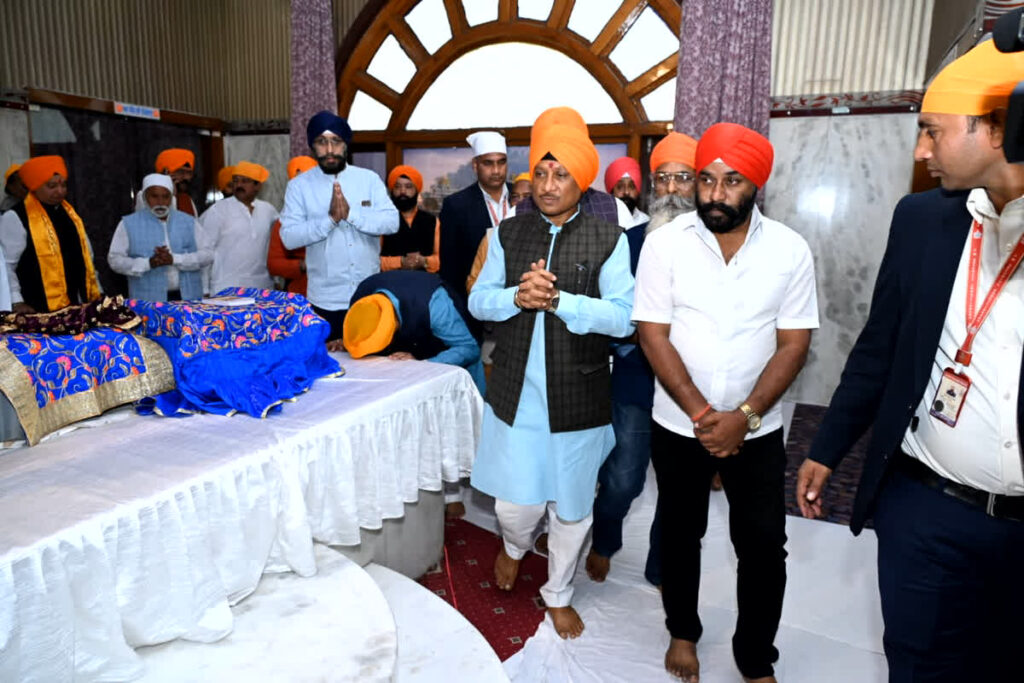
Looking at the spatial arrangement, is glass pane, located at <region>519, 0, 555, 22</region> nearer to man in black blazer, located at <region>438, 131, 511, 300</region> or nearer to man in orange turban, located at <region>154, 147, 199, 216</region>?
man in orange turban, located at <region>154, 147, 199, 216</region>

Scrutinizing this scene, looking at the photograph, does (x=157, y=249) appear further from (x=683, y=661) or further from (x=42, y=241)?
(x=683, y=661)

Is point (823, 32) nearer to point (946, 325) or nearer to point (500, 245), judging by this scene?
point (500, 245)

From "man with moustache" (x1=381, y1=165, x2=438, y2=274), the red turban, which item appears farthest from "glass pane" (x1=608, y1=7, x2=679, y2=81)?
"man with moustache" (x1=381, y1=165, x2=438, y2=274)

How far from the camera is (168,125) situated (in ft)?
21.6

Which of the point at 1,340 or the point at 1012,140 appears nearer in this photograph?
the point at 1012,140

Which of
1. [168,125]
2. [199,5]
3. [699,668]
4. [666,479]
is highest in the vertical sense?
[199,5]

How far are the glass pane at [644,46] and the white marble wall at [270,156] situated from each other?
3352 millimetres

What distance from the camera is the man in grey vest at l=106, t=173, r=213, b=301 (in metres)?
4.30

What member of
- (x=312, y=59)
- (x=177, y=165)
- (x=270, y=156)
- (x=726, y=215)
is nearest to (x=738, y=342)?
(x=726, y=215)

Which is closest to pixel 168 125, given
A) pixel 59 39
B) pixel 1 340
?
pixel 59 39

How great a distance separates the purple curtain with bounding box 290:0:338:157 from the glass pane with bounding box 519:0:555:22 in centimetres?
180

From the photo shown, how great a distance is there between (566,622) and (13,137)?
559 cm

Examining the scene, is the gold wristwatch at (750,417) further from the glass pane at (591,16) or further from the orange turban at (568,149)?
the glass pane at (591,16)

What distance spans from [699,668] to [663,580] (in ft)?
0.95
